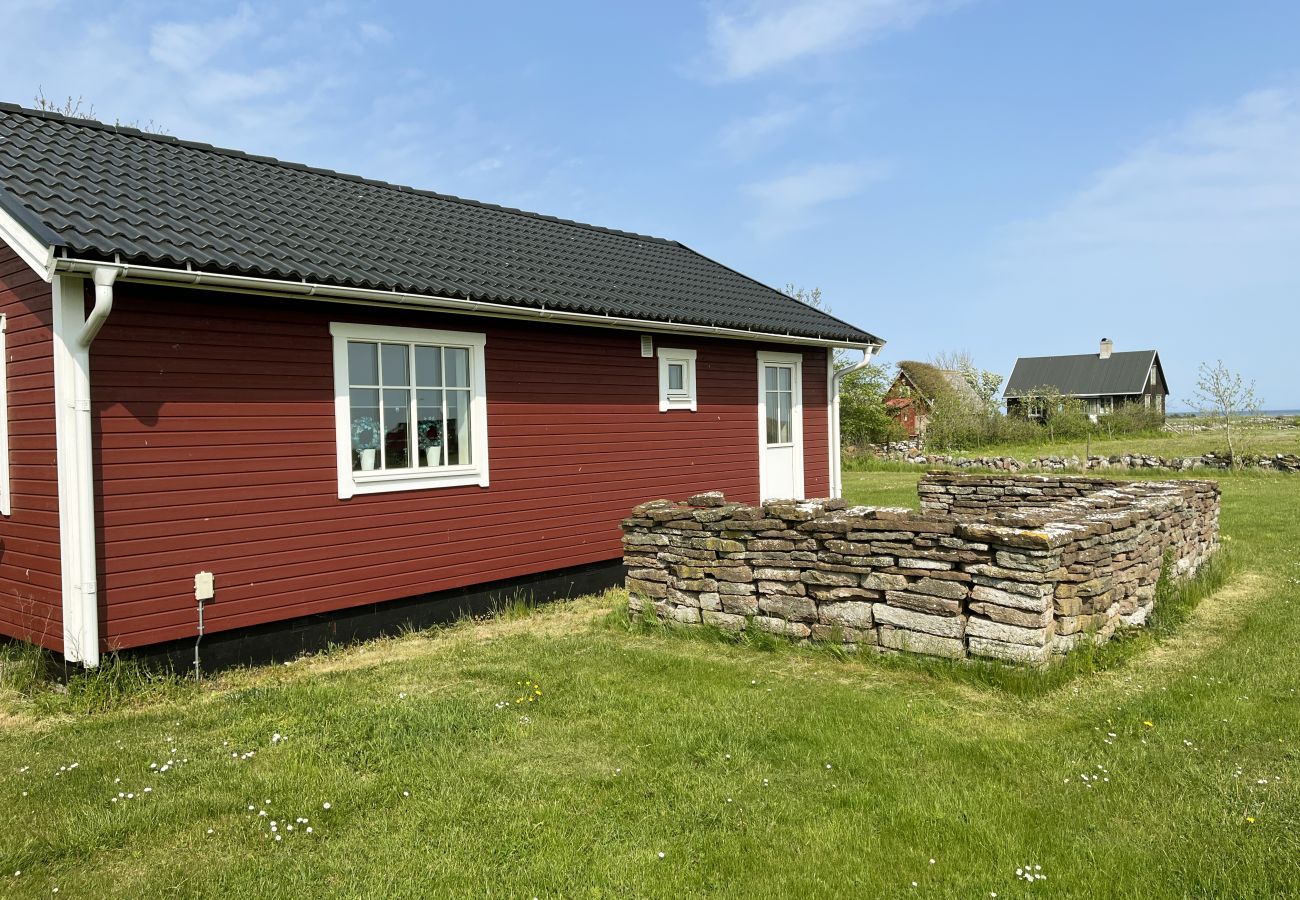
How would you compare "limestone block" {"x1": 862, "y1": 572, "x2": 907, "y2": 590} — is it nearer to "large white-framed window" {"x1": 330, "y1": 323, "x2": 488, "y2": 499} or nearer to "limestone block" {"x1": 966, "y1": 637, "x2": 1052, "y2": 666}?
"limestone block" {"x1": 966, "y1": 637, "x2": 1052, "y2": 666}

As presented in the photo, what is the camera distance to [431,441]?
841 centimetres

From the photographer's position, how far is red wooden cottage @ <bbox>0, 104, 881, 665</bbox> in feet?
20.6

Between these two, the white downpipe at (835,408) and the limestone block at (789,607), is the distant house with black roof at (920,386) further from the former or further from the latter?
the limestone block at (789,607)

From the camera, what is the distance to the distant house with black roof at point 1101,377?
56.7 meters

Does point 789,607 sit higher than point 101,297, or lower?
lower

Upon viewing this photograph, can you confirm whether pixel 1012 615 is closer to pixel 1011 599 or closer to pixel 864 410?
pixel 1011 599

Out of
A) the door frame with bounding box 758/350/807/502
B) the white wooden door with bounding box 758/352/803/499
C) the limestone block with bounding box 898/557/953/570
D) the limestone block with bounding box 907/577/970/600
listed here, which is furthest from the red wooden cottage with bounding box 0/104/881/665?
the limestone block with bounding box 907/577/970/600

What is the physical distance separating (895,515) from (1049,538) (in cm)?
116

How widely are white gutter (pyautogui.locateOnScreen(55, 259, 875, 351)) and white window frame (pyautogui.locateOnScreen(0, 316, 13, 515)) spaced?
4.75 feet

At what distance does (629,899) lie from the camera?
3.32 m

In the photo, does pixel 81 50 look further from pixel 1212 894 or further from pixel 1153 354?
pixel 1153 354

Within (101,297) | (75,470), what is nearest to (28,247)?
(101,297)

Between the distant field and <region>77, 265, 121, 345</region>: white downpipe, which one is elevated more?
<region>77, 265, 121, 345</region>: white downpipe

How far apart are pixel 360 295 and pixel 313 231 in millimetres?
1437
